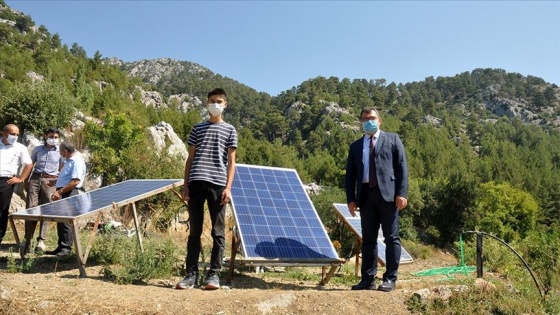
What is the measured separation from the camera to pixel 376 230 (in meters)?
5.52

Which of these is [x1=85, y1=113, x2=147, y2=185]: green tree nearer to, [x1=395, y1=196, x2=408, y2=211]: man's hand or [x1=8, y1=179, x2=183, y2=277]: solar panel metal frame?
[x1=8, y1=179, x2=183, y2=277]: solar panel metal frame

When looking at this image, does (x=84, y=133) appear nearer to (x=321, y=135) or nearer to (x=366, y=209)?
(x=366, y=209)

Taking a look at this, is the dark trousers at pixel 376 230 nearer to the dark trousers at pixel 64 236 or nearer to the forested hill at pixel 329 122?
the dark trousers at pixel 64 236

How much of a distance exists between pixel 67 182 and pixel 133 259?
2.74m

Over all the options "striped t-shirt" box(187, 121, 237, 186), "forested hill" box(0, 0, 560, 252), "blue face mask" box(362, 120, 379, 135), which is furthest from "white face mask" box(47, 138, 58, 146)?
"forested hill" box(0, 0, 560, 252)

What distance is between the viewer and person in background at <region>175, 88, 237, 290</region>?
507cm

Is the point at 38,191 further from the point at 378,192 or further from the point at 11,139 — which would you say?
the point at 378,192

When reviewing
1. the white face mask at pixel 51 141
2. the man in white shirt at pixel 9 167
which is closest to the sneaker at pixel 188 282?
the man in white shirt at pixel 9 167

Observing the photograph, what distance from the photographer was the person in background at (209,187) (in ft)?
16.6

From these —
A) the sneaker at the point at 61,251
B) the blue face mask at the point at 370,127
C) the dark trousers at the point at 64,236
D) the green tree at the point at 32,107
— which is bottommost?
the sneaker at the point at 61,251

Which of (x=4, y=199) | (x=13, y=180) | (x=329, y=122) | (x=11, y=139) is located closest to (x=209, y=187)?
(x=13, y=180)

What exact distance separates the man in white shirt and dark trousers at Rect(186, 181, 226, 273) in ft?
11.4

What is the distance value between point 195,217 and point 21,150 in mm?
3990

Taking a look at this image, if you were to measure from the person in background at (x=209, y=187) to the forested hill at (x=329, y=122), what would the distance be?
12.6 m
